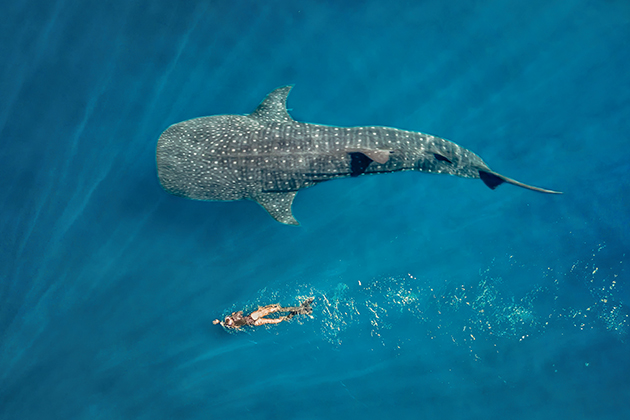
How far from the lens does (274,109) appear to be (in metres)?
6.50

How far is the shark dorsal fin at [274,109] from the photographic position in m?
6.46

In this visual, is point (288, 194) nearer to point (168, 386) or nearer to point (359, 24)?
point (359, 24)

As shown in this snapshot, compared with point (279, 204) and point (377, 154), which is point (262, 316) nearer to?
point (279, 204)

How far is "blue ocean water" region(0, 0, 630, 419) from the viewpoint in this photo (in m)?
6.84

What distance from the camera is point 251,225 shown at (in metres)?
6.86

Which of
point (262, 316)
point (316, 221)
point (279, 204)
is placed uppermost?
point (279, 204)

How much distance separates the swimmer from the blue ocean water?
0.17 metres

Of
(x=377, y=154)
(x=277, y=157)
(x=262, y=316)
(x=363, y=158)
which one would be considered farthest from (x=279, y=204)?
(x=262, y=316)

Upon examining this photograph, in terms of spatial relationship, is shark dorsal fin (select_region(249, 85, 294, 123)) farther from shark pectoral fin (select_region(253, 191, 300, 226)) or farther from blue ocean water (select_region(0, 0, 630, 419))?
shark pectoral fin (select_region(253, 191, 300, 226))

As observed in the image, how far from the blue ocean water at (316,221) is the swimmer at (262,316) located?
0.17 metres

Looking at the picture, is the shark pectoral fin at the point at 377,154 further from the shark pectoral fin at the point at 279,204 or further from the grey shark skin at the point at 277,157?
the shark pectoral fin at the point at 279,204

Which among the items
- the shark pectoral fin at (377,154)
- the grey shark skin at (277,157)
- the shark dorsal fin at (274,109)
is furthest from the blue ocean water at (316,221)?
the shark pectoral fin at (377,154)

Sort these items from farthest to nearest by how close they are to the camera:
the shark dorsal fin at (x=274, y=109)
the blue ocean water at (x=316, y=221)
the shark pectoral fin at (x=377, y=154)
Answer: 1. the blue ocean water at (x=316, y=221)
2. the shark dorsal fin at (x=274, y=109)
3. the shark pectoral fin at (x=377, y=154)

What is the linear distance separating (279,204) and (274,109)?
5.60 feet
